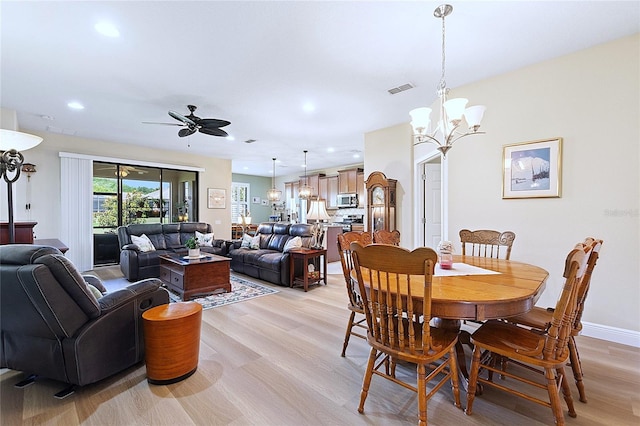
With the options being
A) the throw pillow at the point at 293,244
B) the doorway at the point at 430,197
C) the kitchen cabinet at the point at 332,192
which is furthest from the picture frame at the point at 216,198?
the doorway at the point at 430,197

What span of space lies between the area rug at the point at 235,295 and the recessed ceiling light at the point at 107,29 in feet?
10.1

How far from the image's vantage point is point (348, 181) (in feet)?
28.1

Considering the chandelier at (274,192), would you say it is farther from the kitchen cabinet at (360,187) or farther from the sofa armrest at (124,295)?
the sofa armrest at (124,295)

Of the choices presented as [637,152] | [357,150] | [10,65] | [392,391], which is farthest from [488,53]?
[10,65]

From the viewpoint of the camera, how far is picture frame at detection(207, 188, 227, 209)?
8.08 meters

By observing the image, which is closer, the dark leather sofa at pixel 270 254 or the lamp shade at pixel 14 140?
the lamp shade at pixel 14 140

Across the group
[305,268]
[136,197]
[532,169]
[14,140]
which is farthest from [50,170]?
[532,169]

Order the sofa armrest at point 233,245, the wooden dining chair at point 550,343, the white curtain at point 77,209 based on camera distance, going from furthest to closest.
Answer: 1. the sofa armrest at point 233,245
2. the white curtain at point 77,209
3. the wooden dining chair at point 550,343

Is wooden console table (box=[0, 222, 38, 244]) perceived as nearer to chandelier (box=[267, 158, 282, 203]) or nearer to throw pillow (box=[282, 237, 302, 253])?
throw pillow (box=[282, 237, 302, 253])

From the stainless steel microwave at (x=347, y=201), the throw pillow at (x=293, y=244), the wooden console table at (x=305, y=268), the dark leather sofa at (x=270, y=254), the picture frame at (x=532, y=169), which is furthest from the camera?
the stainless steel microwave at (x=347, y=201)

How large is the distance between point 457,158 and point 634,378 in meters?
2.63

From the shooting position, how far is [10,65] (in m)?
3.07

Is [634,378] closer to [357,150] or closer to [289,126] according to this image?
[289,126]

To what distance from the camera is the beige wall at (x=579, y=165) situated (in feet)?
8.79
